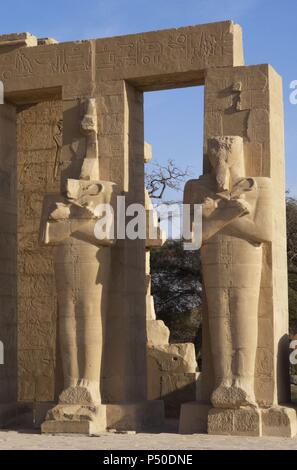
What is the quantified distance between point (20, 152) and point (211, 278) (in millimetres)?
5442

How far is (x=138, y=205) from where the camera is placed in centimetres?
1323

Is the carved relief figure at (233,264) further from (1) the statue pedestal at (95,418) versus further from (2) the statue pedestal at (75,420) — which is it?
(2) the statue pedestal at (75,420)

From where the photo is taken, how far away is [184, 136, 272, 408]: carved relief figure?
12.0m

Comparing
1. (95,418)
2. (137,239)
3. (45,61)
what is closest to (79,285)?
(137,239)

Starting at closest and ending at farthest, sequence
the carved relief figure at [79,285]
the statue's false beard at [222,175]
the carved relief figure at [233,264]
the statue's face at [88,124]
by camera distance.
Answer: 1. the carved relief figure at [233,264]
2. the statue's false beard at [222,175]
3. the carved relief figure at [79,285]
4. the statue's face at [88,124]

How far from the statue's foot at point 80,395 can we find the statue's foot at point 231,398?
1562 mm

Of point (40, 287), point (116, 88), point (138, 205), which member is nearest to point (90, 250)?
point (138, 205)

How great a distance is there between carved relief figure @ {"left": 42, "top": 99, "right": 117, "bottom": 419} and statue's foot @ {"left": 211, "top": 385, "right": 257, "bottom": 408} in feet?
5.28

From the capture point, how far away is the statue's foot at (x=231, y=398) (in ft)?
38.7

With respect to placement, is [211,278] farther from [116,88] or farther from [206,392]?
[116,88]

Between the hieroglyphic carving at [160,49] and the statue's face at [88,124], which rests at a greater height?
the hieroglyphic carving at [160,49]

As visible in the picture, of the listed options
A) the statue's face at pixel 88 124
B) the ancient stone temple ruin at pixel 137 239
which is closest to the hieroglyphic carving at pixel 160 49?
the ancient stone temple ruin at pixel 137 239

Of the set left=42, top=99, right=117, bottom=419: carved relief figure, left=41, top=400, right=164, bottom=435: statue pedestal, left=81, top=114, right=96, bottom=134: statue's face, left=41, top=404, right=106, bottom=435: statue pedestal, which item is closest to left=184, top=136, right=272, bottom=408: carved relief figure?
left=41, top=400, right=164, bottom=435: statue pedestal

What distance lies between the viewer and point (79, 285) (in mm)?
12688
